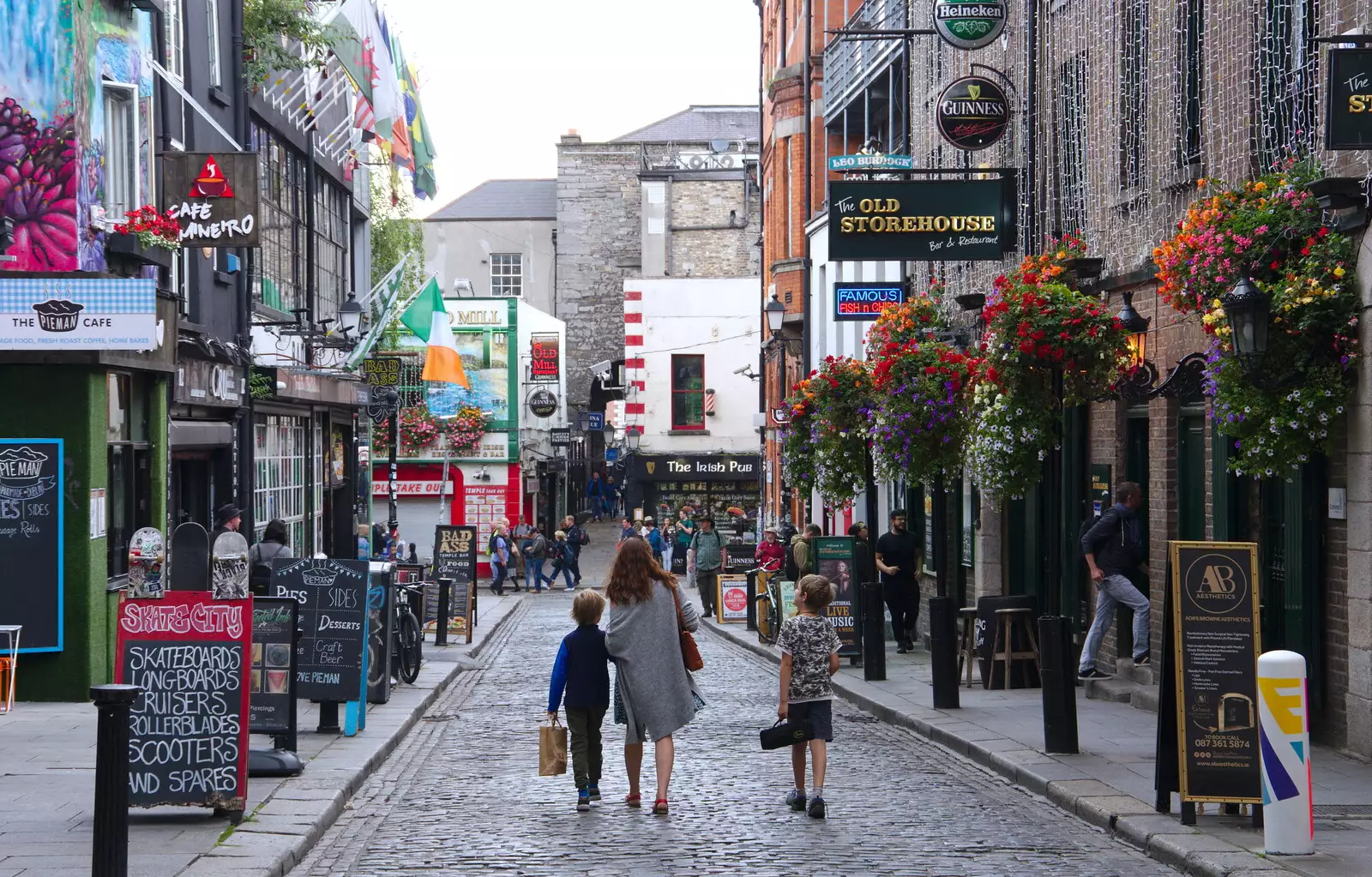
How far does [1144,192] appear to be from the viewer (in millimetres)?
15828

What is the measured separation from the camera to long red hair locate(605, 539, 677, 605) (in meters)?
10.6

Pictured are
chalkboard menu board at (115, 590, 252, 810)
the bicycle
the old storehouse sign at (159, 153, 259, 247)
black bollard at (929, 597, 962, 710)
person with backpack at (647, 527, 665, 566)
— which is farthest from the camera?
person with backpack at (647, 527, 665, 566)

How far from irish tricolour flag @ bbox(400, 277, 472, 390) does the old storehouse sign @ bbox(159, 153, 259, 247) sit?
36.4 ft

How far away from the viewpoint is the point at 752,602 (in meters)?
27.7

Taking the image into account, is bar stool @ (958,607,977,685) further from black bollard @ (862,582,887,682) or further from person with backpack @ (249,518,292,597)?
person with backpack @ (249,518,292,597)

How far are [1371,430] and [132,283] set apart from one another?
31.3 feet

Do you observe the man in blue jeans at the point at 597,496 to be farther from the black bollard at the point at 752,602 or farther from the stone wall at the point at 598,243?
the black bollard at the point at 752,602

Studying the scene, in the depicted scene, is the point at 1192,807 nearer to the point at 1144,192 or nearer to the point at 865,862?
the point at 865,862

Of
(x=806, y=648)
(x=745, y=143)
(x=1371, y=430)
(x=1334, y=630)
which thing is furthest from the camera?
(x=745, y=143)

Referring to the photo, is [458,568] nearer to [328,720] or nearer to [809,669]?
[328,720]

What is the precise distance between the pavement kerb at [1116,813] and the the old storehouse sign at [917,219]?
15.8 feet

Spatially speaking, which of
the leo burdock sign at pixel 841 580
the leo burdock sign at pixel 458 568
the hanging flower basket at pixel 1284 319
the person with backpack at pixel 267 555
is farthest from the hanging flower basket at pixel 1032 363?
the leo burdock sign at pixel 458 568

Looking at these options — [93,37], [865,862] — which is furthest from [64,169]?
[865,862]

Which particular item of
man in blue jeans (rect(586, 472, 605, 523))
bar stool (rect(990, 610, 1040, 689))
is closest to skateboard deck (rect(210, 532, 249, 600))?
bar stool (rect(990, 610, 1040, 689))
